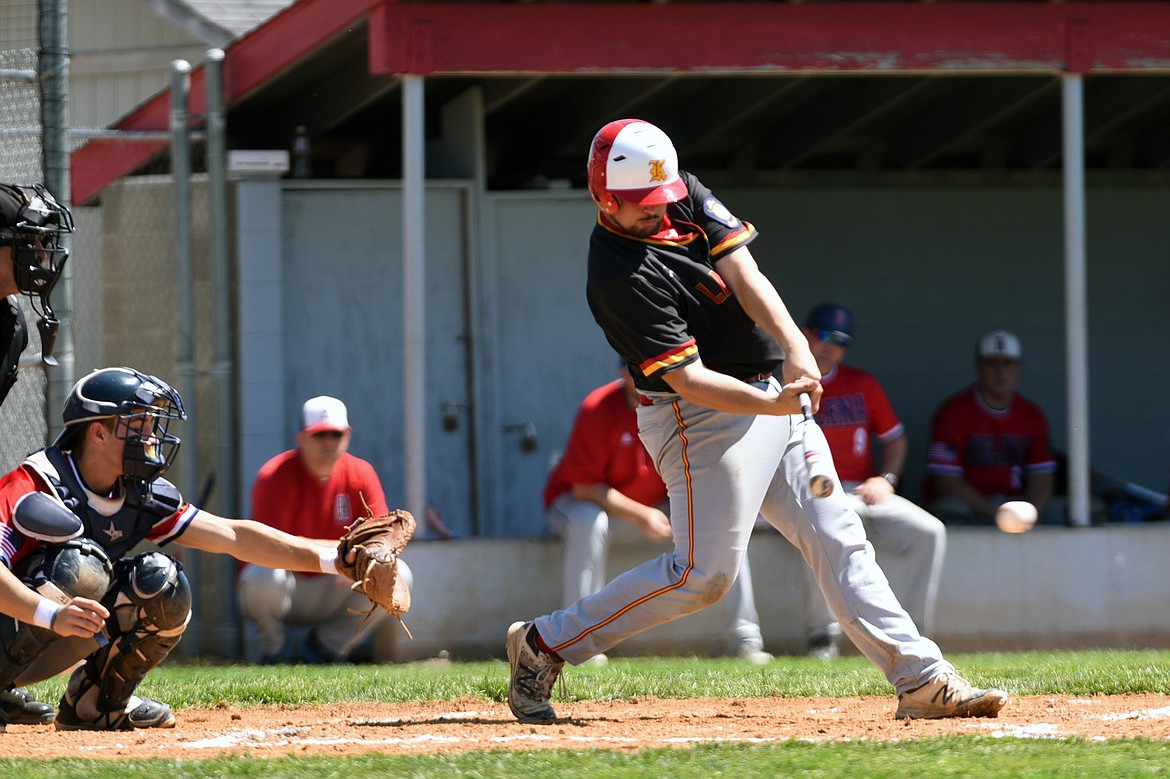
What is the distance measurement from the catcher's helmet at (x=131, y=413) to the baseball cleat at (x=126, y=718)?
0.74m

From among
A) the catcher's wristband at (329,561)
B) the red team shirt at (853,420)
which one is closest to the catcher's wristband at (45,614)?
the catcher's wristband at (329,561)

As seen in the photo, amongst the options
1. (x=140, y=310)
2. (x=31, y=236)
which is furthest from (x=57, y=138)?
(x=31, y=236)

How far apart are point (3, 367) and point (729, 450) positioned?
2186 mm

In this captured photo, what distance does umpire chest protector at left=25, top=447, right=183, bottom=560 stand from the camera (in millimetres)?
4781

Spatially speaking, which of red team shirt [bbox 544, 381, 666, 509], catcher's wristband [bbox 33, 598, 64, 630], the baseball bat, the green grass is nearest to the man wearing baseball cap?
the green grass

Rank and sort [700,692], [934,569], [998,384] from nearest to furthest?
[700,692] < [934,569] < [998,384]

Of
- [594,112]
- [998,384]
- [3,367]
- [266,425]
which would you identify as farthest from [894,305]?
[3,367]

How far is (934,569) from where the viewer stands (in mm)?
7820

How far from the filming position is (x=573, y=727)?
4.91 metres

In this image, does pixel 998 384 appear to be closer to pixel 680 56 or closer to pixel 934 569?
pixel 934 569

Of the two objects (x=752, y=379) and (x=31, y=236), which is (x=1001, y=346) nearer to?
(x=752, y=379)

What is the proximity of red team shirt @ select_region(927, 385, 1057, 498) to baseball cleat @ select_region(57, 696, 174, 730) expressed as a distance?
5.05 meters

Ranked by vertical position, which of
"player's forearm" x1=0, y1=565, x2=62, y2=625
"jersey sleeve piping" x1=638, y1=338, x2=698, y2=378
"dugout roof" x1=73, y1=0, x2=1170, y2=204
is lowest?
"player's forearm" x1=0, y1=565, x2=62, y2=625

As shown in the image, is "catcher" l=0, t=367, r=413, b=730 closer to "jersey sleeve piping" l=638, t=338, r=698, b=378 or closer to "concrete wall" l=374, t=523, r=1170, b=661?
"jersey sleeve piping" l=638, t=338, r=698, b=378
